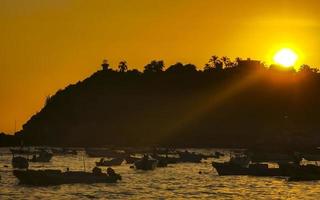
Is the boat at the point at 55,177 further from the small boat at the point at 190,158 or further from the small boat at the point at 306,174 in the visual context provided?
the small boat at the point at 190,158

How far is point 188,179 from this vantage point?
11312 centimetres

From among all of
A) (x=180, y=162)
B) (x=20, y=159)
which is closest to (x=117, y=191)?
(x=20, y=159)

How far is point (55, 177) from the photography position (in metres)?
94.6

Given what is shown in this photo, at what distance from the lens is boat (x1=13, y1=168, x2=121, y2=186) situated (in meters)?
93.3

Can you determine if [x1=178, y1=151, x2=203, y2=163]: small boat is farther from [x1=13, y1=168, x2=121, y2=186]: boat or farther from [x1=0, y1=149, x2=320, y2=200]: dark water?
[x1=13, y1=168, x2=121, y2=186]: boat

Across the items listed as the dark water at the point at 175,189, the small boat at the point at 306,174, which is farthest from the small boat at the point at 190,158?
the small boat at the point at 306,174

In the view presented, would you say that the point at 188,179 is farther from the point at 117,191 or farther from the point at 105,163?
the point at 105,163

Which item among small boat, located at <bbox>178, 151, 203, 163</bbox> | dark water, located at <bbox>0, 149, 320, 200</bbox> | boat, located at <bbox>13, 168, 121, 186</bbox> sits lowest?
dark water, located at <bbox>0, 149, 320, 200</bbox>

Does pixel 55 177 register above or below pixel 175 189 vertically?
above

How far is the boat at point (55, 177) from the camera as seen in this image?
93.3 meters

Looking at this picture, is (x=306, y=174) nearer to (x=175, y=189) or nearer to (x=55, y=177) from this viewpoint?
(x=175, y=189)

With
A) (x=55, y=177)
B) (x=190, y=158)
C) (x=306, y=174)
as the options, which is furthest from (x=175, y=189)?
(x=190, y=158)

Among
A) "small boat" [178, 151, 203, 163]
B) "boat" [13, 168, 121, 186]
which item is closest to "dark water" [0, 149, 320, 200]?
"boat" [13, 168, 121, 186]

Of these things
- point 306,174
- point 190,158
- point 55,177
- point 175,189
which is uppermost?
point 190,158
